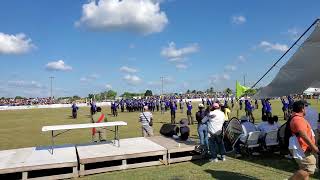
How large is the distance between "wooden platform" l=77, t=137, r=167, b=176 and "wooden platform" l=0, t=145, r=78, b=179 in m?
0.32

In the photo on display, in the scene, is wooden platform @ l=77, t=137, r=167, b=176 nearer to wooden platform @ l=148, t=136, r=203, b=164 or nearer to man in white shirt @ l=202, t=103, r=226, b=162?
wooden platform @ l=148, t=136, r=203, b=164

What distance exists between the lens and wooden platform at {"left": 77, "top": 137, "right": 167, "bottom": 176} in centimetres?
987

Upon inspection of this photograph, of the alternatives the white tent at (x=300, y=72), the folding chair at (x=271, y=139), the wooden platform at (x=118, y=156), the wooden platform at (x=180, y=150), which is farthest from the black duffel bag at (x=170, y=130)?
the folding chair at (x=271, y=139)

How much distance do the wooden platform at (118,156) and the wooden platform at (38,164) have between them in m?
0.32

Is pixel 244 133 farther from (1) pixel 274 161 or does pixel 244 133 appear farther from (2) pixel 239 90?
(2) pixel 239 90

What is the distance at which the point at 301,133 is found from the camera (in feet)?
20.7

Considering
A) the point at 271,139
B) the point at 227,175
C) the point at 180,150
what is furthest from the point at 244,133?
the point at 227,175

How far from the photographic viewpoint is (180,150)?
36.3 ft

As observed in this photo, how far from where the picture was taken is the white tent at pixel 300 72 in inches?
424

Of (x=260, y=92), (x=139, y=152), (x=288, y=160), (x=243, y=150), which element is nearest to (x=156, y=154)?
(x=139, y=152)

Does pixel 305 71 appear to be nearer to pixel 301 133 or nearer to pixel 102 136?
pixel 301 133

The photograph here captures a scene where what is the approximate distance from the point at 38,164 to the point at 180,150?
396 cm

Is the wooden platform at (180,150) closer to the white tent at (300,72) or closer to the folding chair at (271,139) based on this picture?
the folding chair at (271,139)

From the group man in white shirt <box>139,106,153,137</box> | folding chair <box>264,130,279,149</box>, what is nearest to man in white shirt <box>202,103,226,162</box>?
folding chair <box>264,130,279,149</box>
